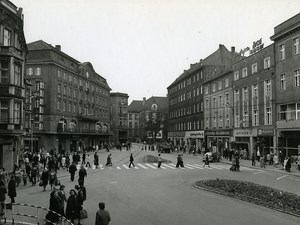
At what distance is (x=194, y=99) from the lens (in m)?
74.6

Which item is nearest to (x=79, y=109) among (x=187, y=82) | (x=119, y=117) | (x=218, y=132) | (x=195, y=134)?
(x=187, y=82)

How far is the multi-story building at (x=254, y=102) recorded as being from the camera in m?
42.2

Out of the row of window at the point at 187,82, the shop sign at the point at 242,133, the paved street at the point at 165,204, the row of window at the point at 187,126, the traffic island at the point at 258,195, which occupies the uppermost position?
the row of window at the point at 187,82

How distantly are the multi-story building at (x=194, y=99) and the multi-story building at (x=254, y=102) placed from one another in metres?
12.3

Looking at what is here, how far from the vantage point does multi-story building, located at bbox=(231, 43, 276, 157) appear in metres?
42.2

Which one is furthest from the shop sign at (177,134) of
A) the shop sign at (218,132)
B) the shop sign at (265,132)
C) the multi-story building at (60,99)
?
the shop sign at (265,132)

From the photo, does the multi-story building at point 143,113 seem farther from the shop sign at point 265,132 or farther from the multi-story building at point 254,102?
the shop sign at point 265,132

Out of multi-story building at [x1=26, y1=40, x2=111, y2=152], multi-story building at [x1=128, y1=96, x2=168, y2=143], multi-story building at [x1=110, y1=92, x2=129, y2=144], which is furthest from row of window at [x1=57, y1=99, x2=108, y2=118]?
multi-story building at [x1=128, y1=96, x2=168, y2=143]

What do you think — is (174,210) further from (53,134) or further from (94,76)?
(94,76)

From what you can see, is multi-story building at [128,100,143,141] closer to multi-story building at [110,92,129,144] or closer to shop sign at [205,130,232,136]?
multi-story building at [110,92,129,144]

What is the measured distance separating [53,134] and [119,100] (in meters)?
55.9

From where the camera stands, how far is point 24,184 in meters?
23.1

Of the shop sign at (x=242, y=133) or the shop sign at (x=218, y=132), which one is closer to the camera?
the shop sign at (x=242, y=133)

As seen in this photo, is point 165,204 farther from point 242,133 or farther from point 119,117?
point 119,117
